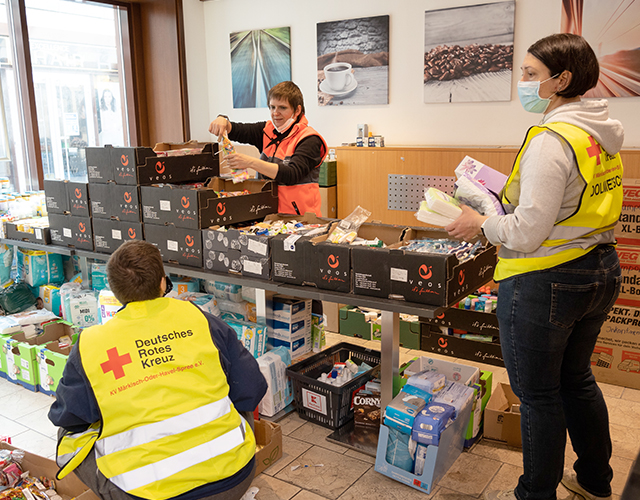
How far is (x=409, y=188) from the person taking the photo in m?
4.62

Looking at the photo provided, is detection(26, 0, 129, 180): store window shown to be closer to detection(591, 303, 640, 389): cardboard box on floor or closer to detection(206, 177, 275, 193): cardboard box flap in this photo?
detection(206, 177, 275, 193): cardboard box flap

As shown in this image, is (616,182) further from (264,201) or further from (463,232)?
(264,201)

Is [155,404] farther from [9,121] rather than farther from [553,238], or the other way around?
[9,121]

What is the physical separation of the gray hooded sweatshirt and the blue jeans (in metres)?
Result: 0.12

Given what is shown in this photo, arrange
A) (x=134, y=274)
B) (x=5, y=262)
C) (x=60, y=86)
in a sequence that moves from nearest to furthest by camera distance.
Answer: (x=134, y=274), (x=5, y=262), (x=60, y=86)

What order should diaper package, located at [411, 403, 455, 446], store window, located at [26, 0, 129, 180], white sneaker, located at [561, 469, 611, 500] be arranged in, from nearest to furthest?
white sneaker, located at [561, 469, 611, 500] → diaper package, located at [411, 403, 455, 446] → store window, located at [26, 0, 129, 180]

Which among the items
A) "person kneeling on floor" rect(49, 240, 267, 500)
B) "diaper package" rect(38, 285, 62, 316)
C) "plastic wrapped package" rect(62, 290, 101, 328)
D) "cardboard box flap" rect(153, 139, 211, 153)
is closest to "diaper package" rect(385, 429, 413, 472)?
"person kneeling on floor" rect(49, 240, 267, 500)

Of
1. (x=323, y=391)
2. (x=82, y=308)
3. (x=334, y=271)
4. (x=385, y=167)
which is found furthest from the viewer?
(x=385, y=167)

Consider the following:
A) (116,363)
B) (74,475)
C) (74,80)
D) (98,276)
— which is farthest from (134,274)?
(74,80)

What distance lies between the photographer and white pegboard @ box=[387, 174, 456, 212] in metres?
4.46

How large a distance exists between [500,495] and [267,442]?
3.43 ft

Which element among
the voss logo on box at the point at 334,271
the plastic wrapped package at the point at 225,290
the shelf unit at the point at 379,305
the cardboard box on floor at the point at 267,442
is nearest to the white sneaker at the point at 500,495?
the shelf unit at the point at 379,305

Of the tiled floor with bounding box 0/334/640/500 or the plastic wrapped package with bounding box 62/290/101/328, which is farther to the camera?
the plastic wrapped package with bounding box 62/290/101/328

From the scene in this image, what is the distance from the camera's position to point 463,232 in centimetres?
206
